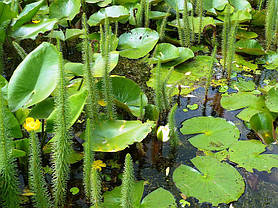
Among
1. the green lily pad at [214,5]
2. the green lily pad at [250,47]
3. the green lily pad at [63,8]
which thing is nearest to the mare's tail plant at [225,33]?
the green lily pad at [250,47]

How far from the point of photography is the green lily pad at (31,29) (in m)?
2.54

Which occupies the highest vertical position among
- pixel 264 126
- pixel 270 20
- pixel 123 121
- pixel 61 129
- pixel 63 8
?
pixel 63 8

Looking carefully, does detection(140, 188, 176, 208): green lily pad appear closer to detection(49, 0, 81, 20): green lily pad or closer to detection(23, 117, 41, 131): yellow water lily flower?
detection(23, 117, 41, 131): yellow water lily flower

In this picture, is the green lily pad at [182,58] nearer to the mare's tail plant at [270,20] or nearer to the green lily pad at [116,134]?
the mare's tail plant at [270,20]

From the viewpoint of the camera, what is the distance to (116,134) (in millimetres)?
1800

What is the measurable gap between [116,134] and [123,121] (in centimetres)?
11

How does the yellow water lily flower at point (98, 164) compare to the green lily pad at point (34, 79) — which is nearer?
the green lily pad at point (34, 79)

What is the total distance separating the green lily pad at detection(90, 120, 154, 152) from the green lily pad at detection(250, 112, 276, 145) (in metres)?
0.74

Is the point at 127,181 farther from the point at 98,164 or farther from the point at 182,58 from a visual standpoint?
the point at 182,58

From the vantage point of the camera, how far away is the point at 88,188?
5.04 feet

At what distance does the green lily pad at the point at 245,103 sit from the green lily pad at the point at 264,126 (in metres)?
0.13

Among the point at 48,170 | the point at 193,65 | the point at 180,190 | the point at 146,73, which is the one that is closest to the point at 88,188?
the point at 48,170

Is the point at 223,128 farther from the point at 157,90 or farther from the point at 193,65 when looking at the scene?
the point at 193,65

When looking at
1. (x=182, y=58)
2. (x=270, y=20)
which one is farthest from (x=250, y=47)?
(x=182, y=58)
